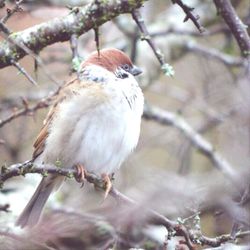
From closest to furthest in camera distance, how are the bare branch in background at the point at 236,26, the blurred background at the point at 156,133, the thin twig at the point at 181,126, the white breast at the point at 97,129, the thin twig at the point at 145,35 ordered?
the blurred background at the point at 156,133
the thin twig at the point at 145,35
the bare branch in background at the point at 236,26
the white breast at the point at 97,129
the thin twig at the point at 181,126

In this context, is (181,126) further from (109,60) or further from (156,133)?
(109,60)

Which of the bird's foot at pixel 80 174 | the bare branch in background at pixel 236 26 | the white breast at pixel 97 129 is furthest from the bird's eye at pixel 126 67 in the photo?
the bare branch in background at pixel 236 26

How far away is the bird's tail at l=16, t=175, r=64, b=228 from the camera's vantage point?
319cm

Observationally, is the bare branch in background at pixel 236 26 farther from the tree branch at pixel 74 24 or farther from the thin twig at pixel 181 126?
the thin twig at pixel 181 126

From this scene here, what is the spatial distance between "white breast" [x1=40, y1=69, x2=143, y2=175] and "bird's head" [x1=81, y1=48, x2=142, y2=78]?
13 centimetres

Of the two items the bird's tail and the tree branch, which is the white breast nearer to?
the bird's tail

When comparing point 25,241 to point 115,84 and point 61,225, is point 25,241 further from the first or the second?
point 115,84

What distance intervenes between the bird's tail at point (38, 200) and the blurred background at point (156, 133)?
0.24 feet

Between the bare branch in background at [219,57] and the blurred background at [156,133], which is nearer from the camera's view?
the blurred background at [156,133]

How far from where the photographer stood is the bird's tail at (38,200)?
3.19 m

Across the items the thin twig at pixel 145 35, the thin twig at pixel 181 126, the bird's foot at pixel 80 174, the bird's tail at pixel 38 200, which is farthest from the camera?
the thin twig at pixel 181 126

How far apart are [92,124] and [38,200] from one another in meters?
0.66

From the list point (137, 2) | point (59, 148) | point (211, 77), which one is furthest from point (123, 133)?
point (211, 77)

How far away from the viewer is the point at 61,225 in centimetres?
158
